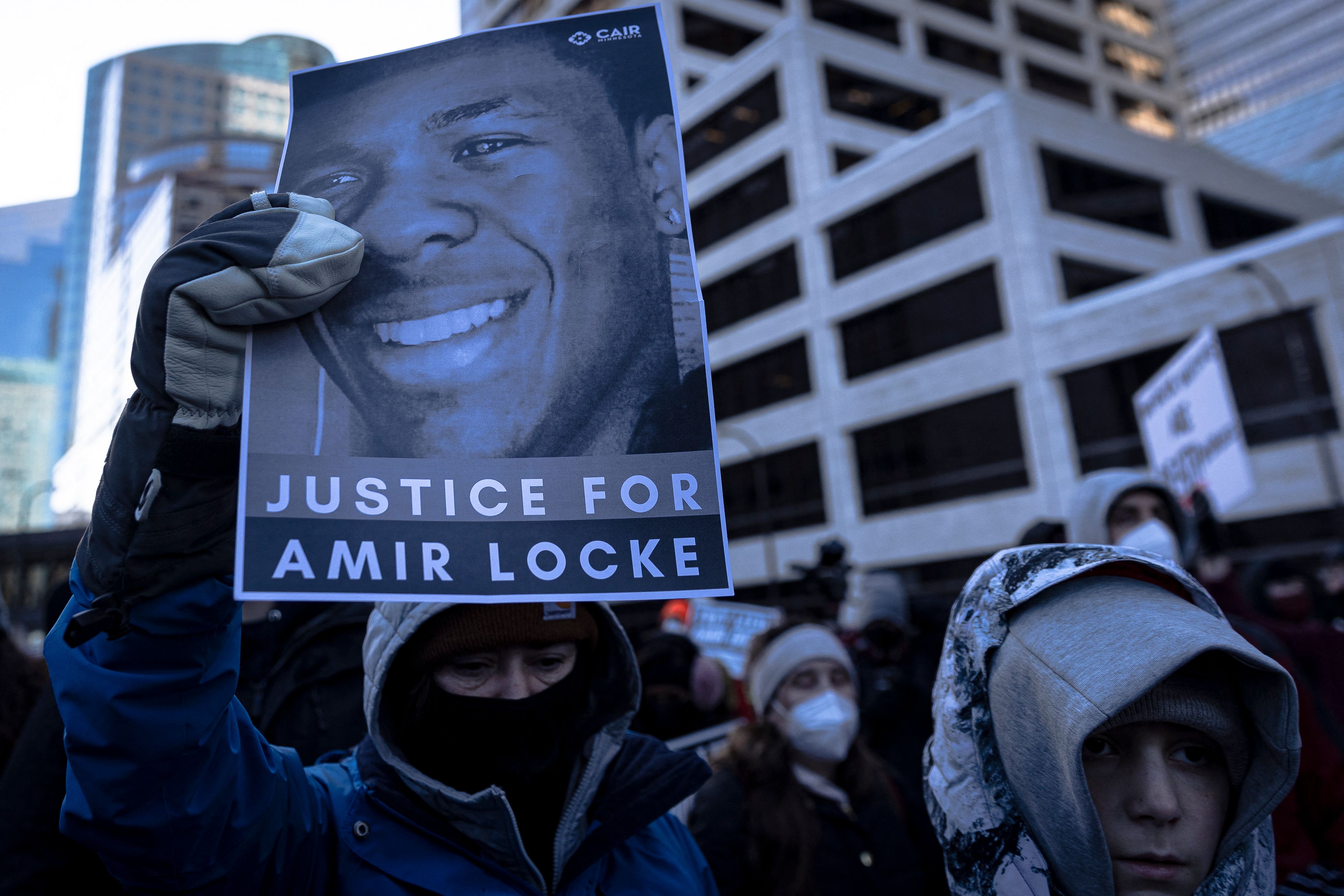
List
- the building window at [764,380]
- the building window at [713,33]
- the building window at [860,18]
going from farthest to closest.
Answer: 1. the building window at [713,33]
2. the building window at [860,18]
3. the building window at [764,380]

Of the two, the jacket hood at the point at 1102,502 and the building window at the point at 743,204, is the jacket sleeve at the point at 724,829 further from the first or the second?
the building window at the point at 743,204

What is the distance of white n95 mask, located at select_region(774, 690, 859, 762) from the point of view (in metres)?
3.52

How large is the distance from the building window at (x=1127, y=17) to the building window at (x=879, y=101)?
2038 centimetres

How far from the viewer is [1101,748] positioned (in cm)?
166

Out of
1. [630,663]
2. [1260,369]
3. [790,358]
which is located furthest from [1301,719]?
[790,358]

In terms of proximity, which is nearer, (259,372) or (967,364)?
A: (259,372)

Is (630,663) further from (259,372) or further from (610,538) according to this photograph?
(259,372)

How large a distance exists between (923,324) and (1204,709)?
25343 mm

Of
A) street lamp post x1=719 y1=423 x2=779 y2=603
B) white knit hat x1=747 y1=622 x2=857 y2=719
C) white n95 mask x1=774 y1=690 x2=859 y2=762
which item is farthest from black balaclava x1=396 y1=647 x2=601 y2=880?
street lamp post x1=719 y1=423 x2=779 y2=603

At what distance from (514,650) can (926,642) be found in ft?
11.6

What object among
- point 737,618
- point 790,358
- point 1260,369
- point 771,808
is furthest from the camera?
point 790,358

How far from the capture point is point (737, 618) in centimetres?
783

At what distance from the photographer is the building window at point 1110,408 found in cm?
2117

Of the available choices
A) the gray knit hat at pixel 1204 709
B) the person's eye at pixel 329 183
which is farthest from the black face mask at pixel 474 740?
the gray knit hat at pixel 1204 709
